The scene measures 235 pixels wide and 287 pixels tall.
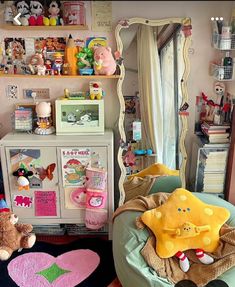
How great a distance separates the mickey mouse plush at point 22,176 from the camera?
170cm

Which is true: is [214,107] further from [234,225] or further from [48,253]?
[48,253]

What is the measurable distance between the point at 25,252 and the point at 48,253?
0.44 feet

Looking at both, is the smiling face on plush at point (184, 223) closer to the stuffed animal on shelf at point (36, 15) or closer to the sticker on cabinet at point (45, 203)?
the sticker on cabinet at point (45, 203)

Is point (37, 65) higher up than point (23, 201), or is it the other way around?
point (37, 65)

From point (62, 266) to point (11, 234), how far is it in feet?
1.08

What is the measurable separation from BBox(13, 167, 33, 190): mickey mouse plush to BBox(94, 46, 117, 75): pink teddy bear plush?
0.68m

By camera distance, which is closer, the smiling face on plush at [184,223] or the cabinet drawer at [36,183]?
the smiling face on plush at [184,223]

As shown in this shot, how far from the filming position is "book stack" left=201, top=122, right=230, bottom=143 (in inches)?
71.6

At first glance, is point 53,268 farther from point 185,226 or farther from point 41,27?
point 41,27

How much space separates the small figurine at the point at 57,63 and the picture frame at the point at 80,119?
19cm

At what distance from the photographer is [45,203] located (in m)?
1.78

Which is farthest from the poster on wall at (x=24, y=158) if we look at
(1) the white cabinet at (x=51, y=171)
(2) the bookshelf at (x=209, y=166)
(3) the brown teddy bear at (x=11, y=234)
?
(2) the bookshelf at (x=209, y=166)

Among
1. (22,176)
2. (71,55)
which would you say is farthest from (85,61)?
(22,176)

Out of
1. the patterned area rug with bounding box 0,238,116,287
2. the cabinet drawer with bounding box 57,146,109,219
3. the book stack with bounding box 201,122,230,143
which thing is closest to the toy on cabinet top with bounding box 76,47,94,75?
the cabinet drawer with bounding box 57,146,109,219
